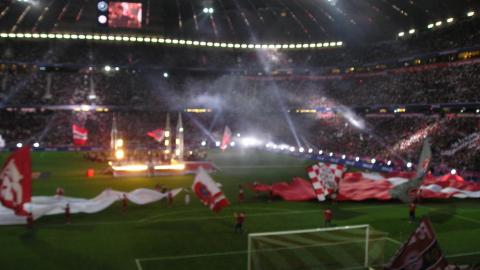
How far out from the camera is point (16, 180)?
55.3ft

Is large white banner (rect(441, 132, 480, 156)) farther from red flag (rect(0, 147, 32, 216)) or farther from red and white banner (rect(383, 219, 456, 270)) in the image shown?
red flag (rect(0, 147, 32, 216))

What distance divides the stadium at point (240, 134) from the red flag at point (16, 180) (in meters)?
0.05

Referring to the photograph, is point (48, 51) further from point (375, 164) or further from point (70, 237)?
point (70, 237)

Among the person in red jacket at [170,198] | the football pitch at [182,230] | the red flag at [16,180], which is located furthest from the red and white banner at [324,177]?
the red flag at [16,180]

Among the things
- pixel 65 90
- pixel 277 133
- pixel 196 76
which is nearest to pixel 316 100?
pixel 277 133

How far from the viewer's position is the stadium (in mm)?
18297

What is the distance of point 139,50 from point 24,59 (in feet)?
56.0

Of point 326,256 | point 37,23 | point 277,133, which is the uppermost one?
point 37,23

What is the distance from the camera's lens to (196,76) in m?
79.6

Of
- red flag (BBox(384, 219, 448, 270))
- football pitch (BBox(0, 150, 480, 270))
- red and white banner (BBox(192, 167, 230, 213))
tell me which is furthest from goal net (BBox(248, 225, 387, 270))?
red flag (BBox(384, 219, 448, 270))

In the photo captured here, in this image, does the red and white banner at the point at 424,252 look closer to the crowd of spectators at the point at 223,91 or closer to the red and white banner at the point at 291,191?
the red and white banner at the point at 291,191

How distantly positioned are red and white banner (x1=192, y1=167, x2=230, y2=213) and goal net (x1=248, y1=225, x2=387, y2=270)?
10.7ft

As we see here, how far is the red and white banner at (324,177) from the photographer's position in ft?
85.6

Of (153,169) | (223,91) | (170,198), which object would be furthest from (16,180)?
(223,91)
